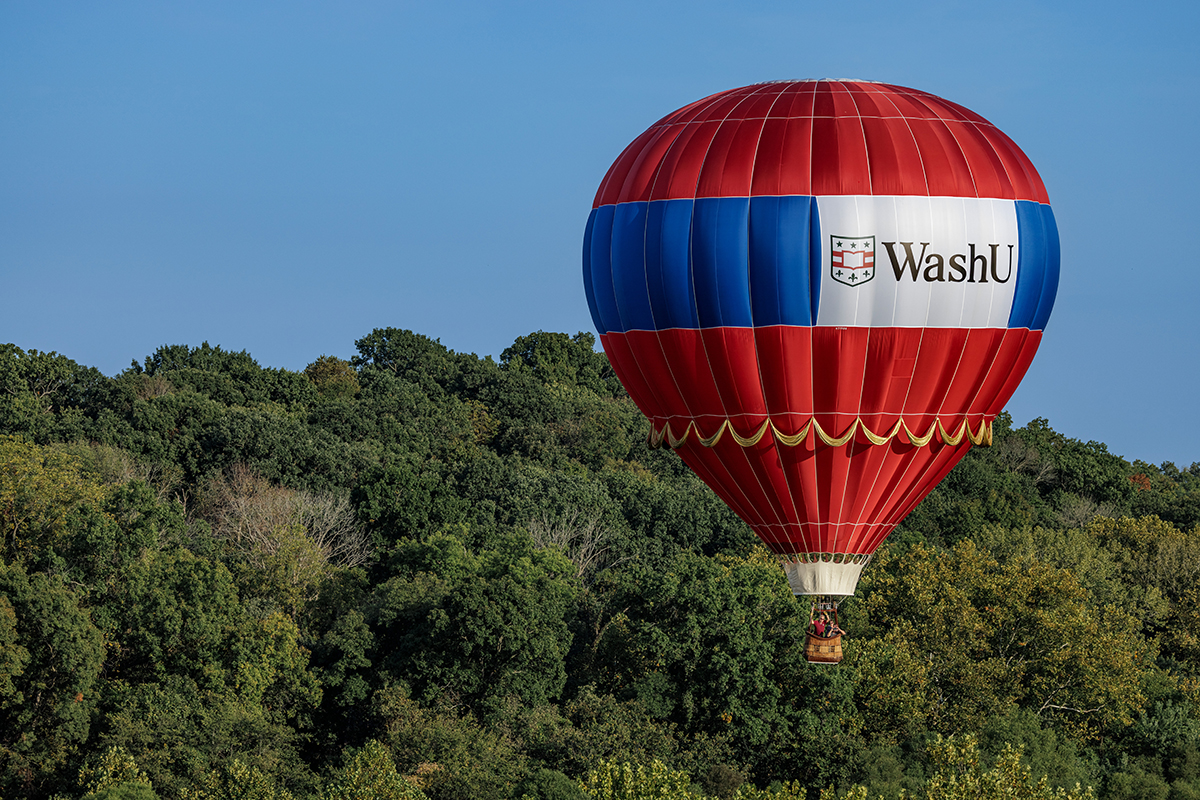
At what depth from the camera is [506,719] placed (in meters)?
52.7

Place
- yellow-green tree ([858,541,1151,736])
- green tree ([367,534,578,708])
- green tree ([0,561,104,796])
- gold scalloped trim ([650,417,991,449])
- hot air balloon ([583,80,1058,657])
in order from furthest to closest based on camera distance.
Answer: green tree ([367,534,578,708])
yellow-green tree ([858,541,1151,736])
green tree ([0,561,104,796])
gold scalloped trim ([650,417,991,449])
hot air balloon ([583,80,1058,657])

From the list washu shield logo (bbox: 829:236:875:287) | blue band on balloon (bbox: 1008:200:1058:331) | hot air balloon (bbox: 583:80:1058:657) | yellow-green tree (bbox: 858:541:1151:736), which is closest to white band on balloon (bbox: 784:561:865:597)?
hot air balloon (bbox: 583:80:1058:657)

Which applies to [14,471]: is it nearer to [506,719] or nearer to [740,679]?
[506,719]

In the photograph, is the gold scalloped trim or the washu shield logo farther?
the gold scalloped trim

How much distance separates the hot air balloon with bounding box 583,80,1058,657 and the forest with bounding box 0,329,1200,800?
33.1 ft

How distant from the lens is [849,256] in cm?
2936

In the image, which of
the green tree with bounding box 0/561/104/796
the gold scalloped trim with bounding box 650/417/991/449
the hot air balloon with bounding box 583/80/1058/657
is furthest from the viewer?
the green tree with bounding box 0/561/104/796

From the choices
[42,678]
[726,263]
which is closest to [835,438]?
[726,263]

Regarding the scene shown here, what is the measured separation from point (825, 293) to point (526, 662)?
92.9ft

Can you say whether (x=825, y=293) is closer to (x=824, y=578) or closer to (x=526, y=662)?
(x=824, y=578)

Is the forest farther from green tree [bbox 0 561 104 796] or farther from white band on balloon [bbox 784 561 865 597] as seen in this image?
white band on balloon [bbox 784 561 865 597]

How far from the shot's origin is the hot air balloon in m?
29.5

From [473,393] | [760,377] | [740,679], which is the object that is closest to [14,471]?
[740,679]

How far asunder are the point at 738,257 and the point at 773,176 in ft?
4.28
